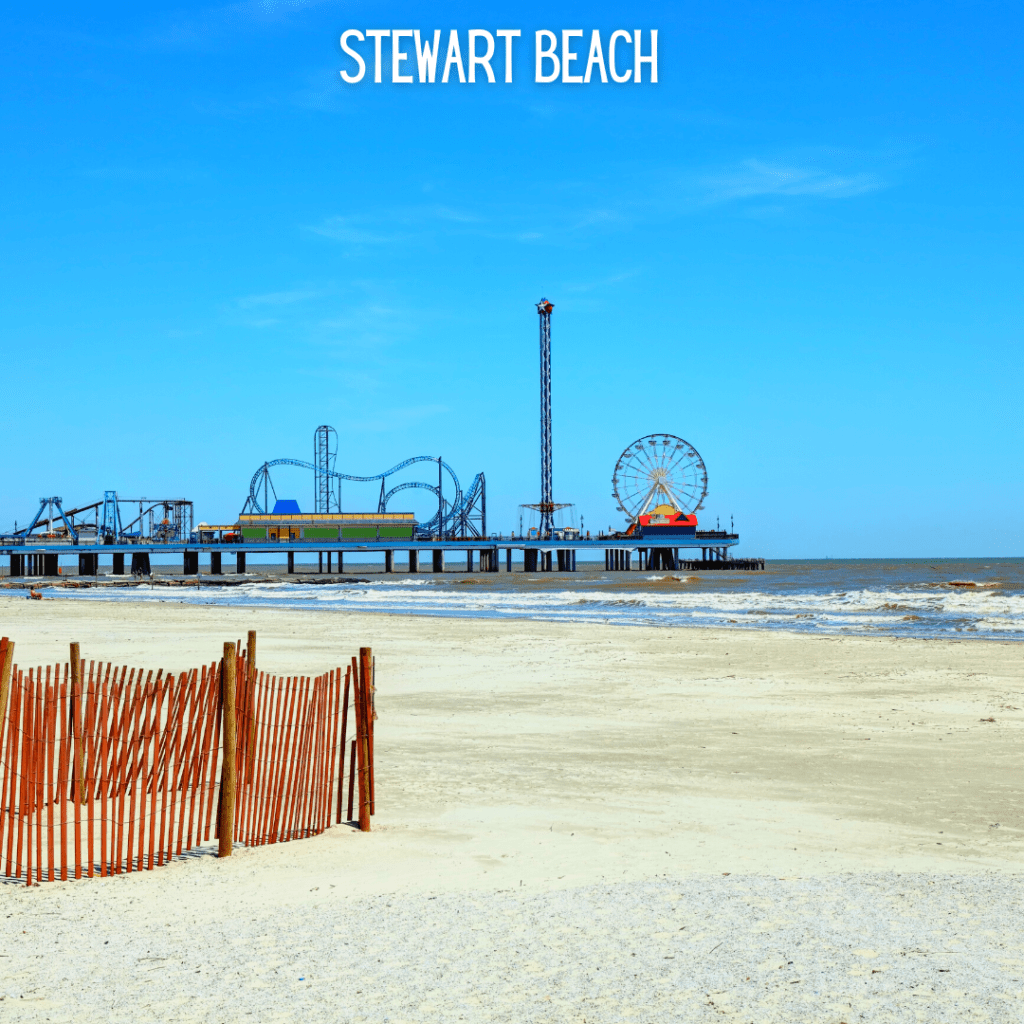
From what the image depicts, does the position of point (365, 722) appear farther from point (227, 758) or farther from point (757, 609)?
point (757, 609)

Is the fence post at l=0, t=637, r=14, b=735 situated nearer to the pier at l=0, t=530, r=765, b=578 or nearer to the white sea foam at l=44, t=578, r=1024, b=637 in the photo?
the white sea foam at l=44, t=578, r=1024, b=637

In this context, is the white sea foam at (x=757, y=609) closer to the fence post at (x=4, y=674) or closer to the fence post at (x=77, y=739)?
the fence post at (x=77, y=739)

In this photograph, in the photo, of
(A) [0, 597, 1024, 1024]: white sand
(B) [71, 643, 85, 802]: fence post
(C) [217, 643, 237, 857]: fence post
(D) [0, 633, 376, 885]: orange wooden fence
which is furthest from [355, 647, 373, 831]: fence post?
(B) [71, 643, 85, 802]: fence post

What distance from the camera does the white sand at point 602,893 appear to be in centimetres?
487

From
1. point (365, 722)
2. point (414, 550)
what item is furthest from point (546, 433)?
point (365, 722)

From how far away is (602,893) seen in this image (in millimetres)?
6484

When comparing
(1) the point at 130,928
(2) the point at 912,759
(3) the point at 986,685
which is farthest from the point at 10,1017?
(3) the point at 986,685

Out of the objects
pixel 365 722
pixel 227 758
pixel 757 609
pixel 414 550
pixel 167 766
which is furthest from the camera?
pixel 414 550

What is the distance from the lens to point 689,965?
17.1 feet

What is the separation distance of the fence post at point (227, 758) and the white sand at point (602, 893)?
17 cm

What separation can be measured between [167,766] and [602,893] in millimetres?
3739

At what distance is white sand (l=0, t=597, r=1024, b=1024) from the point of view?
4867mm

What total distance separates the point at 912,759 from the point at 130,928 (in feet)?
27.2

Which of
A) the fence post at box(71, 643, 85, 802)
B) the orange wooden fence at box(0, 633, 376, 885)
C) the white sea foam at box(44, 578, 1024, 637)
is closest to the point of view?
the orange wooden fence at box(0, 633, 376, 885)
